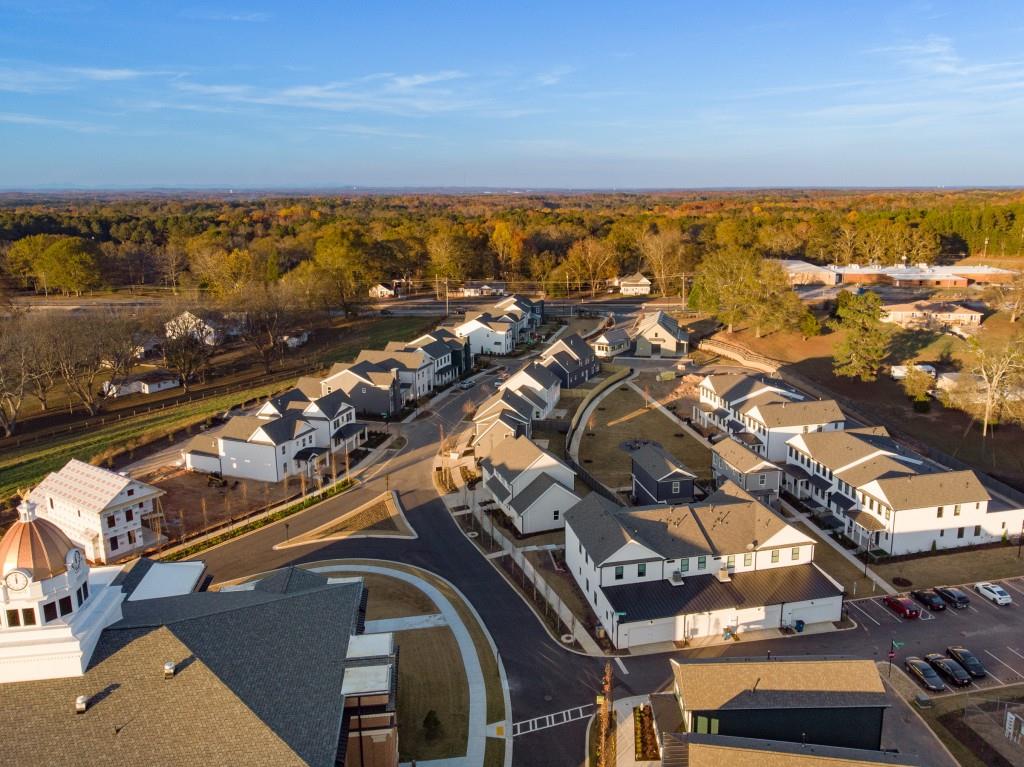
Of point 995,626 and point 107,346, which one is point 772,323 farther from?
point 107,346

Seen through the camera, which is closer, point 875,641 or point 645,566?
point 875,641

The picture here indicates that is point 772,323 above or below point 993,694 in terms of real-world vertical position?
above

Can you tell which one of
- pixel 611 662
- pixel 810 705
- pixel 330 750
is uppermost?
pixel 330 750

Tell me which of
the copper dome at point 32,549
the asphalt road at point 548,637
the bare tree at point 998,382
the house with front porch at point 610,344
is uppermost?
the copper dome at point 32,549

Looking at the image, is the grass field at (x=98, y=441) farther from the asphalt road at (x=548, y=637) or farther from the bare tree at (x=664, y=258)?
the bare tree at (x=664, y=258)

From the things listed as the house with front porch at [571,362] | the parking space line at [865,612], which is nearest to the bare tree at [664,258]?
the house with front porch at [571,362]

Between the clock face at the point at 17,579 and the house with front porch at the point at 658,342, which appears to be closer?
the clock face at the point at 17,579

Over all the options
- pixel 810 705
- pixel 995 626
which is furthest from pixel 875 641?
pixel 810 705

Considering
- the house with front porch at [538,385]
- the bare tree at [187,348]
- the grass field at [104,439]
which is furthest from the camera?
the bare tree at [187,348]
